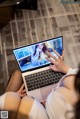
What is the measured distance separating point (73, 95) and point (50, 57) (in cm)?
41

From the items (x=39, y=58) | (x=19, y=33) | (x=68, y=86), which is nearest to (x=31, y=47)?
(x=39, y=58)

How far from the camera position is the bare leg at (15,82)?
1.21 m

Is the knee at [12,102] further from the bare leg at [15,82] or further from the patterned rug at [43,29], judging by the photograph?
the patterned rug at [43,29]

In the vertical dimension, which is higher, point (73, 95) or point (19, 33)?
point (73, 95)

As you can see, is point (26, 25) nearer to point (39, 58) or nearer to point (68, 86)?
point (39, 58)

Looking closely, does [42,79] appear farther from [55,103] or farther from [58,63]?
[55,103]

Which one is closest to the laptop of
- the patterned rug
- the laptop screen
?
the laptop screen

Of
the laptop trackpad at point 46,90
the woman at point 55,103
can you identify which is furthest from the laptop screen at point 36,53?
the woman at point 55,103

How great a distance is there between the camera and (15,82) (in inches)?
48.4

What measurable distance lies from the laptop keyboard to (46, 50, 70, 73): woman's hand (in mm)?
38

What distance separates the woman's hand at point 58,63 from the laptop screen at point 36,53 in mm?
29

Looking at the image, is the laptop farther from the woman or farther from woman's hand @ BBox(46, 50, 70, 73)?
the woman

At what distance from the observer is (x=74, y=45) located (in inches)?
73.9

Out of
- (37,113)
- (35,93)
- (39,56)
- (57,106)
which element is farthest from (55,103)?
(39,56)
